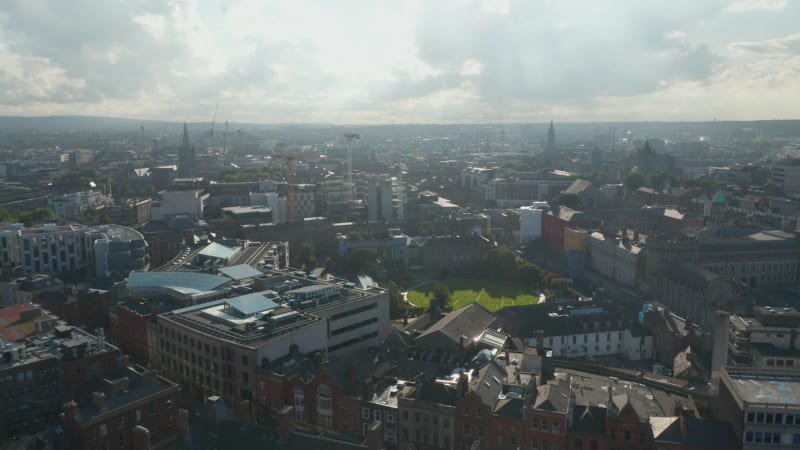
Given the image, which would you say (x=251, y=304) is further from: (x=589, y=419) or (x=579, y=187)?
(x=579, y=187)

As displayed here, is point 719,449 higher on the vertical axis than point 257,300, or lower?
lower

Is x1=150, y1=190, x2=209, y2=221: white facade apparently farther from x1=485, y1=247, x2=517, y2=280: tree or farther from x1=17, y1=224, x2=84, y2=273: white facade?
x1=485, y1=247, x2=517, y2=280: tree

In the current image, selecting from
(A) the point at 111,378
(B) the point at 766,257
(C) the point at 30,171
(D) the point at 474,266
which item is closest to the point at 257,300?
(A) the point at 111,378

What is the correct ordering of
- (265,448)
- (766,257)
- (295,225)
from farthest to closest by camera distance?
(295,225)
(766,257)
(265,448)

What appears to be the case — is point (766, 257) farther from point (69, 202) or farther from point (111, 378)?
point (69, 202)

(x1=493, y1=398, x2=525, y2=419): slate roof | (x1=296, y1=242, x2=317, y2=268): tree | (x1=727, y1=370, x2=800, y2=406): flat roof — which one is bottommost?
(x1=296, y1=242, x2=317, y2=268): tree

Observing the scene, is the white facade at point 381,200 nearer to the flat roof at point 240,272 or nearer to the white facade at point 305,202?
the white facade at point 305,202

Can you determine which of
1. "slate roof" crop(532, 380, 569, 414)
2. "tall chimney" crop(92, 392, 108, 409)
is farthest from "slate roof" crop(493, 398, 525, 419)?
"tall chimney" crop(92, 392, 108, 409)
